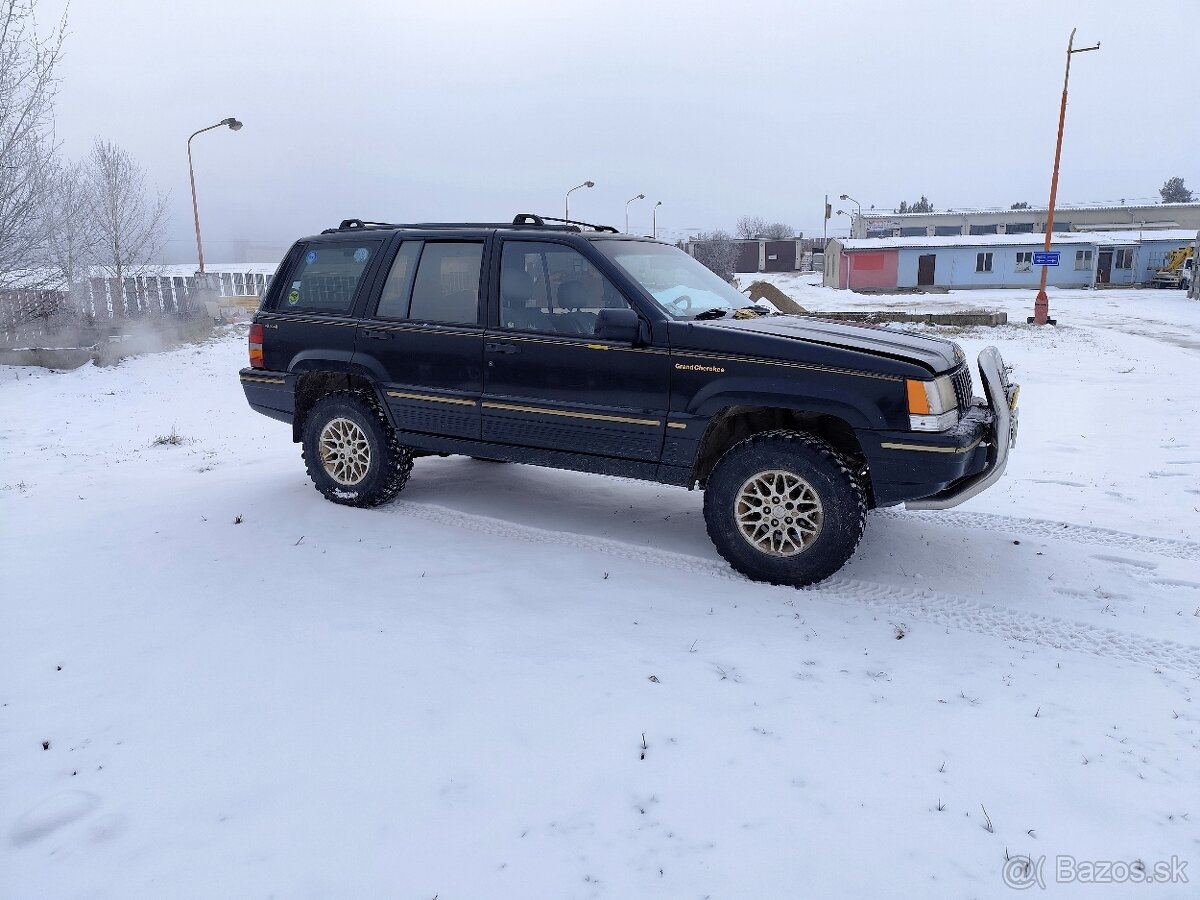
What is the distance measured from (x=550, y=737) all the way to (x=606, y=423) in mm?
2136

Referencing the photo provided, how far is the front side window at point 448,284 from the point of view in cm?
510

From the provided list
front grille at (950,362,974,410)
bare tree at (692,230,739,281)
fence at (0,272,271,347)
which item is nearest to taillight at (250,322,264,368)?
front grille at (950,362,974,410)

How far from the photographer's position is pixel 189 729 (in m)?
2.98

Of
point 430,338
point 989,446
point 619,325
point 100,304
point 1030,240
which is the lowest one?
point 989,446

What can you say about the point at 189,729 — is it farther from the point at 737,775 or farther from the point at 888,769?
the point at 888,769

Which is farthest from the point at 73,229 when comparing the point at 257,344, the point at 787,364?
the point at 787,364

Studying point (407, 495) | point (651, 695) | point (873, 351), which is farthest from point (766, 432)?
point (407, 495)

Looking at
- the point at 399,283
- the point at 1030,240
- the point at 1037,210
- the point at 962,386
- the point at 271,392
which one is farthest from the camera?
the point at 1037,210

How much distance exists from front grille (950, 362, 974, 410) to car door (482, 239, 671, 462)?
5.29 ft

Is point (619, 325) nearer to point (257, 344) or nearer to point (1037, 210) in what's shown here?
point (257, 344)

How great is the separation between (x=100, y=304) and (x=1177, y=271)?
159 feet

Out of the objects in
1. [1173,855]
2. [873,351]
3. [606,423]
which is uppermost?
[873,351]

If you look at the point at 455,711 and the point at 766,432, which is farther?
the point at 766,432

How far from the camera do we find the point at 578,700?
10.4 feet
